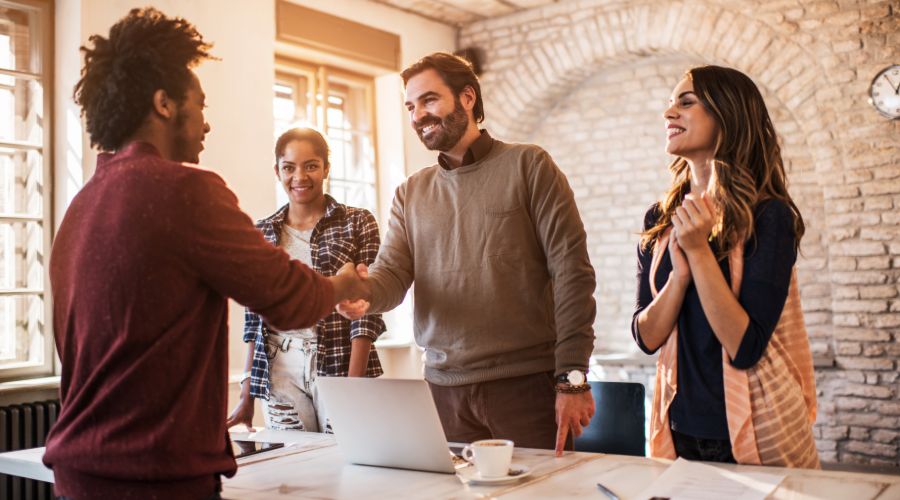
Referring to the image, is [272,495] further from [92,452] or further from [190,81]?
[190,81]

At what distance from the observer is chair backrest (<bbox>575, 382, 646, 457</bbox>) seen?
2299 millimetres

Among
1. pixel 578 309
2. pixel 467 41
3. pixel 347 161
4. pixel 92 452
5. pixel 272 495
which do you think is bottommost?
pixel 272 495

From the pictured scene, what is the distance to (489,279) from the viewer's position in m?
2.38

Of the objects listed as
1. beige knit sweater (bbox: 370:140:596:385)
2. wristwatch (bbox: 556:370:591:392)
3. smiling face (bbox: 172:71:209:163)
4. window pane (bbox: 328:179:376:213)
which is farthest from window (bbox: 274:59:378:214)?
smiling face (bbox: 172:71:209:163)

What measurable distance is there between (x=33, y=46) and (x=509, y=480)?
12.4ft

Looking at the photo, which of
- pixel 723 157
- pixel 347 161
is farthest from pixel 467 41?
pixel 723 157

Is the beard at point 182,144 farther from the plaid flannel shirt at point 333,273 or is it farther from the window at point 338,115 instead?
the window at point 338,115

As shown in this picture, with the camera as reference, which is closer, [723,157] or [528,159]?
[723,157]

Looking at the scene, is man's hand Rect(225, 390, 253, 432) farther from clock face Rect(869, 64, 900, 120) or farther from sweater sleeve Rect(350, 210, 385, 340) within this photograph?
clock face Rect(869, 64, 900, 120)

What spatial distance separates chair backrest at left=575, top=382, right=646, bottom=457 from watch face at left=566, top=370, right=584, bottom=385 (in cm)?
24

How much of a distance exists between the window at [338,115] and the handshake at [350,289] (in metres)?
3.27

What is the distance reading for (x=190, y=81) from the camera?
4.92 feet

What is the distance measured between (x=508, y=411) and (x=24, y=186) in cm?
312

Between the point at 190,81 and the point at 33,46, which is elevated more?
the point at 33,46
